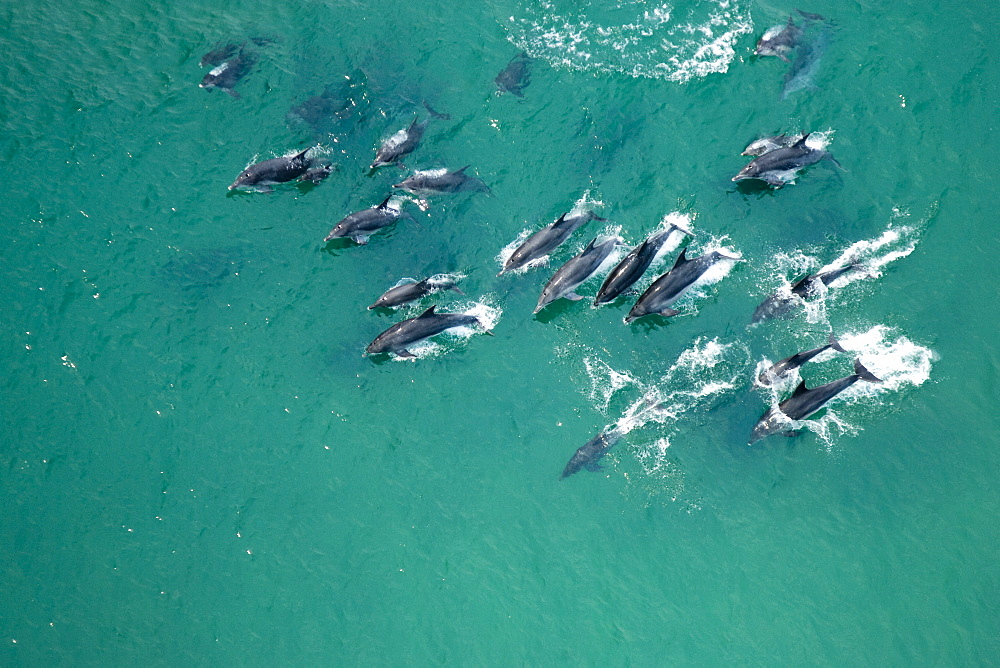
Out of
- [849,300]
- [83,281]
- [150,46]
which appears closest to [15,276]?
[83,281]

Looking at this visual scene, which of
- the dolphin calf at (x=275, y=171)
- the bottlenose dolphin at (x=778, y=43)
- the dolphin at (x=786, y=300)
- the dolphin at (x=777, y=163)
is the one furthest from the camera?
the bottlenose dolphin at (x=778, y=43)

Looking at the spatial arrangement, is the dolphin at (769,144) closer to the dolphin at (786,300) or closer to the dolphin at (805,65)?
the dolphin at (805,65)

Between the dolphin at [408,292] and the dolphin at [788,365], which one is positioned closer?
the dolphin at [788,365]

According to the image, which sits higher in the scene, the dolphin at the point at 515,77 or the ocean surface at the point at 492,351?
the dolphin at the point at 515,77

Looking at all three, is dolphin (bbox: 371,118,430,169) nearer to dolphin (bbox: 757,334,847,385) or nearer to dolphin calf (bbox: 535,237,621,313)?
dolphin calf (bbox: 535,237,621,313)

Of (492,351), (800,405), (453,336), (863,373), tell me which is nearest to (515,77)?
(453,336)

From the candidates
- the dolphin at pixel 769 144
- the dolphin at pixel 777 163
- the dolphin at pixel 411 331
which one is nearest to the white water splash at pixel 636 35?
the dolphin at pixel 769 144

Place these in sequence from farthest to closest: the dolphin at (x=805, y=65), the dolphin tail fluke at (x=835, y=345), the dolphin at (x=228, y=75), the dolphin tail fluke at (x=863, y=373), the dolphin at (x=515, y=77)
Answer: the dolphin at (x=228, y=75) → the dolphin at (x=515, y=77) → the dolphin at (x=805, y=65) → the dolphin tail fluke at (x=835, y=345) → the dolphin tail fluke at (x=863, y=373)

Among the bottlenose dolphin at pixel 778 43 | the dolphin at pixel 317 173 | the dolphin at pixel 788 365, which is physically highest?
the bottlenose dolphin at pixel 778 43
